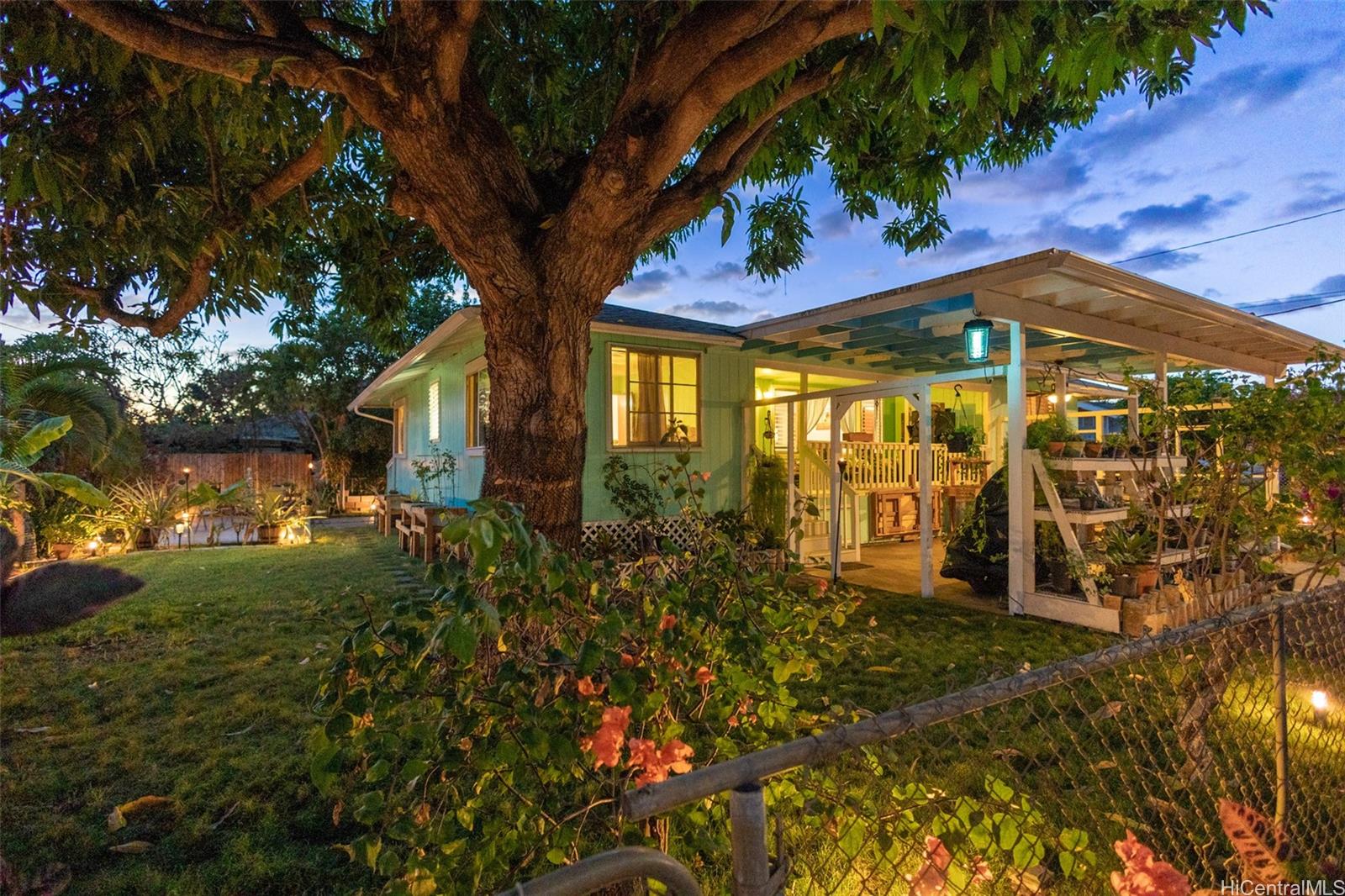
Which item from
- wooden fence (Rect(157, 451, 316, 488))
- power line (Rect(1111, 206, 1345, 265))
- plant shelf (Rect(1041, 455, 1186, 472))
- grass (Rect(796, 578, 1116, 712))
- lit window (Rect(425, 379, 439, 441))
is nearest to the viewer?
grass (Rect(796, 578, 1116, 712))

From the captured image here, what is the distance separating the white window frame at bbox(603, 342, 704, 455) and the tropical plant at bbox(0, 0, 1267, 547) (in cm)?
388

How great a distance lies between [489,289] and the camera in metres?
2.46

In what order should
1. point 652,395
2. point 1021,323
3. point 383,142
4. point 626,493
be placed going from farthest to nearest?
point 652,395, point 626,493, point 1021,323, point 383,142

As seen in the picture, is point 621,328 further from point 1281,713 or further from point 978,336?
point 1281,713

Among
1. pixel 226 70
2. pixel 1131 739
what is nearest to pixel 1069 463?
pixel 1131 739

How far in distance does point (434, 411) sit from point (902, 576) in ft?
31.1

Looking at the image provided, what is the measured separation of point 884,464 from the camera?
10.7 m

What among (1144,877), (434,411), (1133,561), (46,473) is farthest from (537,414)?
(434,411)

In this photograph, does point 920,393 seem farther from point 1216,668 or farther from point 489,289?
point 489,289

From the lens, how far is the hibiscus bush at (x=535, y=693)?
122cm

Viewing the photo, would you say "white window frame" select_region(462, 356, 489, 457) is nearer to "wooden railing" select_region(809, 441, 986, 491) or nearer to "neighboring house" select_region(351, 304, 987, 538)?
"neighboring house" select_region(351, 304, 987, 538)

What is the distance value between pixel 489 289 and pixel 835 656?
1.85 metres

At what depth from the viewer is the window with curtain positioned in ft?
27.1

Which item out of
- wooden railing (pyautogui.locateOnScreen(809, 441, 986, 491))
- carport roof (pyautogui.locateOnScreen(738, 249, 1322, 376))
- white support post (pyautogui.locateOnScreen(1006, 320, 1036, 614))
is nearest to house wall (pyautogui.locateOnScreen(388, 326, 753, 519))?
carport roof (pyautogui.locateOnScreen(738, 249, 1322, 376))
